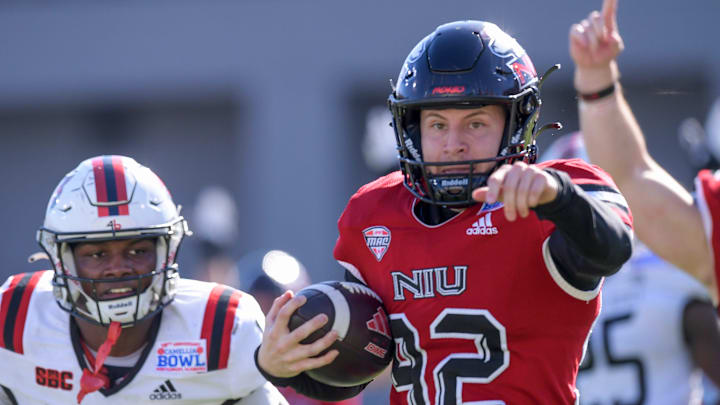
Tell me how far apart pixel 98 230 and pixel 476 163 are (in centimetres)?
133

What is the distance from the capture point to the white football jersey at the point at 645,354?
5.42m

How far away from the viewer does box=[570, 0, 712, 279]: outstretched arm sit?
4.37m

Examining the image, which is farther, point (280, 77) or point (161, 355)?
point (280, 77)

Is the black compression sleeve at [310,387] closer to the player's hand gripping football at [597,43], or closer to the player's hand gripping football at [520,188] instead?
the player's hand gripping football at [520,188]

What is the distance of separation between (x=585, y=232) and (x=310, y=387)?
96cm

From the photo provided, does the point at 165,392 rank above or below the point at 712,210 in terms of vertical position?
below

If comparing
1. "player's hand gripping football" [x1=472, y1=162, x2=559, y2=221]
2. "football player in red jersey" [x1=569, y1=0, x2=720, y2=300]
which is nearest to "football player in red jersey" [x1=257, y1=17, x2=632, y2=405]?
"player's hand gripping football" [x1=472, y1=162, x2=559, y2=221]

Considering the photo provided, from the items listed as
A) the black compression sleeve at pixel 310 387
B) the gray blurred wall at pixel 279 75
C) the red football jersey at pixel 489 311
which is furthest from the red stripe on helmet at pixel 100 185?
the gray blurred wall at pixel 279 75

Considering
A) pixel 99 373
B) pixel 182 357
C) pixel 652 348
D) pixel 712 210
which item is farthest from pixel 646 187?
pixel 99 373

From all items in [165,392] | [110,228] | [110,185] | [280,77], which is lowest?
[280,77]

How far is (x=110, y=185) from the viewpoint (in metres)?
3.92

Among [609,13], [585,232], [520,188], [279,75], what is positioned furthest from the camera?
[279,75]

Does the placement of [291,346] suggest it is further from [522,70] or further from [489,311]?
[522,70]

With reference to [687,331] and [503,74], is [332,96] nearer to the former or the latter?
[687,331]
